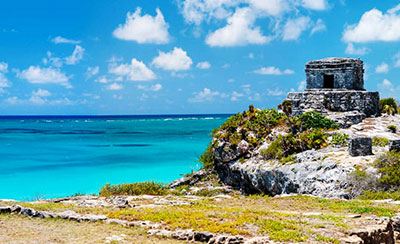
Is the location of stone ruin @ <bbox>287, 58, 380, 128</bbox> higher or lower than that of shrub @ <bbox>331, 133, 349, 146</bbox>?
higher

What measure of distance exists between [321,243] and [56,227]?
22.3 feet

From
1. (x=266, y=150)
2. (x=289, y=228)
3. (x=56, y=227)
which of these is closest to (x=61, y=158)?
(x=266, y=150)

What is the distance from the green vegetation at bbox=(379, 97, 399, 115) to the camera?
1159 inches

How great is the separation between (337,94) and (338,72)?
1.80 m

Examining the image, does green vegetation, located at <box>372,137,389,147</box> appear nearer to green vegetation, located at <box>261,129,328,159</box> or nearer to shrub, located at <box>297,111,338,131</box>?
green vegetation, located at <box>261,129,328,159</box>

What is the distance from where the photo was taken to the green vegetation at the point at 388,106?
2944 centimetres

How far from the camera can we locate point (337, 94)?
1033 inches

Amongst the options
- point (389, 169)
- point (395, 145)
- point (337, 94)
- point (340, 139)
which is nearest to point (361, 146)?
point (395, 145)

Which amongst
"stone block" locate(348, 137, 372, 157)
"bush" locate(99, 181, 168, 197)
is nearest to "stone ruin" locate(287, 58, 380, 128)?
"stone block" locate(348, 137, 372, 157)

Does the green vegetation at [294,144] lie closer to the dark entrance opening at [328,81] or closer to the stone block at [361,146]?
the stone block at [361,146]

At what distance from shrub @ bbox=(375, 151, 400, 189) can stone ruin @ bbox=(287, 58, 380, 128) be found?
8878 mm

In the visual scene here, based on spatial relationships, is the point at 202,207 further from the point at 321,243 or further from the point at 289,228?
the point at 321,243

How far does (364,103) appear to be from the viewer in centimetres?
2633

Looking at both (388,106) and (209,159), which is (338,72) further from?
(209,159)
